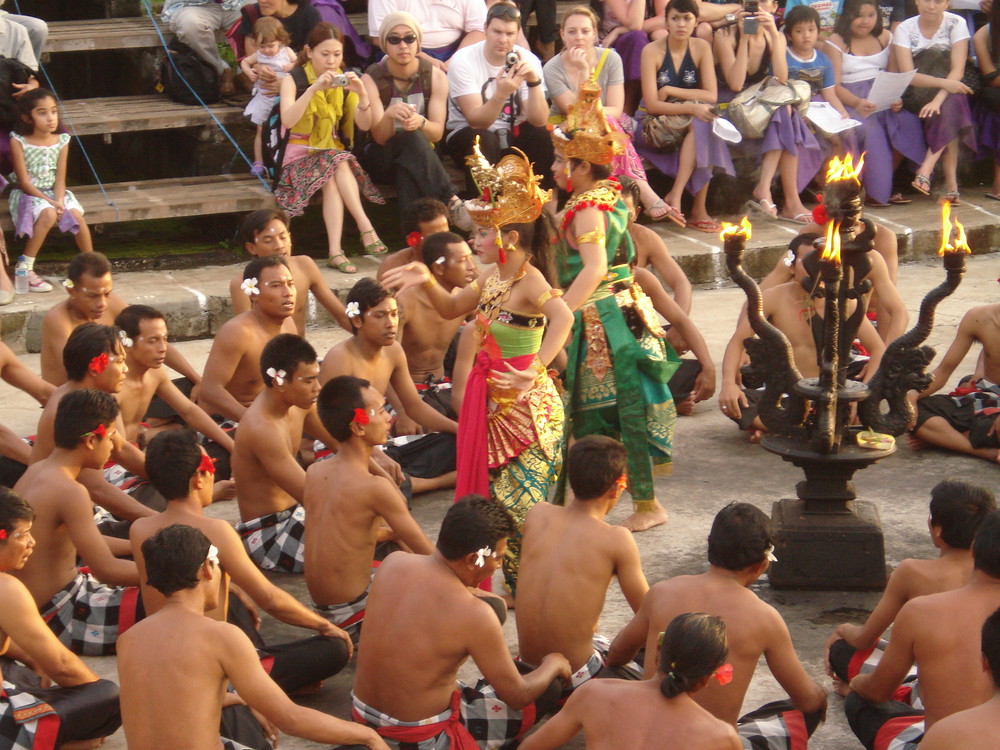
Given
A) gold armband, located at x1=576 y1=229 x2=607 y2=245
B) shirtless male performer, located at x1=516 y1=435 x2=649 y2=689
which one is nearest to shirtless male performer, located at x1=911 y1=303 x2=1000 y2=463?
gold armband, located at x1=576 y1=229 x2=607 y2=245

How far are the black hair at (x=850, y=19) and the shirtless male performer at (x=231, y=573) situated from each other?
7.57 meters

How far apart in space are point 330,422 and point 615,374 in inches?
50.8

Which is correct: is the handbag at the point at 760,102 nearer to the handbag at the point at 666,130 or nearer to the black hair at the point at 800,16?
the handbag at the point at 666,130

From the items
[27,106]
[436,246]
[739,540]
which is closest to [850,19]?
[436,246]

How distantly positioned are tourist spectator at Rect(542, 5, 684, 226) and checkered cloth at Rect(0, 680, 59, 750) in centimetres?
607

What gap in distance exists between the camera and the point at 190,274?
9.09m

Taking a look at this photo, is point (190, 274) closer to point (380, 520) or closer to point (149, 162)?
point (149, 162)

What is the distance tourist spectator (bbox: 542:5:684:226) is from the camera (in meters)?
9.21

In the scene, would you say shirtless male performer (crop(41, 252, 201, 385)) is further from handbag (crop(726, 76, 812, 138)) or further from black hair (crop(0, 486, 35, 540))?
handbag (crop(726, 76, 812, 138))

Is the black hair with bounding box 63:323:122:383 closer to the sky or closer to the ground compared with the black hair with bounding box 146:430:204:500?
closer to the ground

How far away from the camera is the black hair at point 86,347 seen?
216 inches

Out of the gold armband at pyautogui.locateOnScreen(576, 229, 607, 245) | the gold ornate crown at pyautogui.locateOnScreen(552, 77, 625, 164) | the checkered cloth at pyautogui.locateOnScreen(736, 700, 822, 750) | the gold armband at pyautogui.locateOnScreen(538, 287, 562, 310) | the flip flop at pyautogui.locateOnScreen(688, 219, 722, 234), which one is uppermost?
the gold ornate crown at pyautogui.locateOnScreen(552, 77, 625, 164)

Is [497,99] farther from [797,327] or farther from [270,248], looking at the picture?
[797,327]

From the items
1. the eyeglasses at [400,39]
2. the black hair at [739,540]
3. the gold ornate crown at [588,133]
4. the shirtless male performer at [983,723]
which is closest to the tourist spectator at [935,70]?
the eyeglasses at [400,39]
